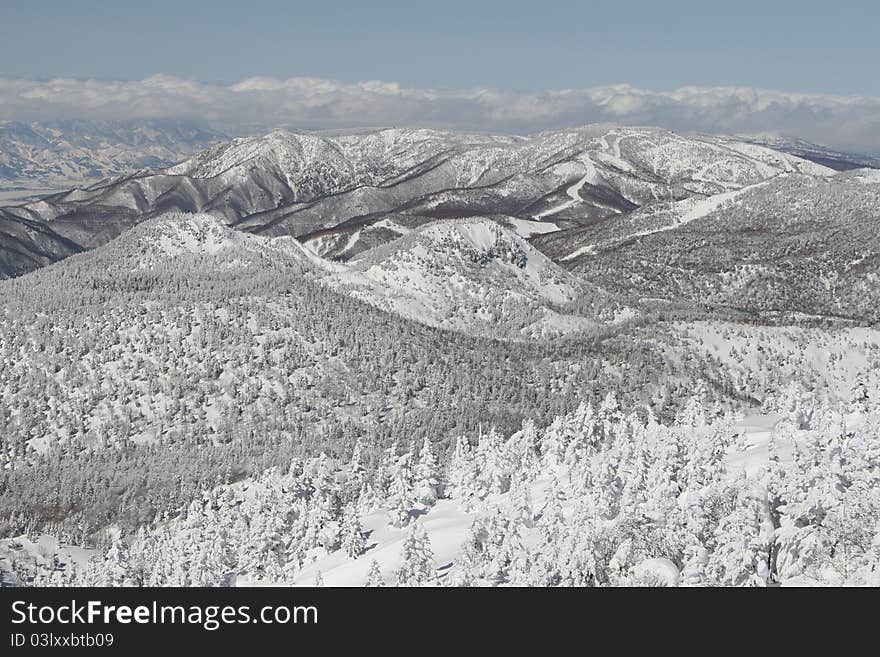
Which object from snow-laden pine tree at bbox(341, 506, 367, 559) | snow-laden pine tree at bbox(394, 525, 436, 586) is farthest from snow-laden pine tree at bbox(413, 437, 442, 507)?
snow-laden pine tree at bbox(394, 525, 436, 586)

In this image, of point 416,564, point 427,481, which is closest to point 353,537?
point 427,481

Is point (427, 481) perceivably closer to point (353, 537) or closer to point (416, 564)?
point (353, 537)

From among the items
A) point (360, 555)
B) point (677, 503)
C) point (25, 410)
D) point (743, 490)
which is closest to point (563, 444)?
point (360, 555)

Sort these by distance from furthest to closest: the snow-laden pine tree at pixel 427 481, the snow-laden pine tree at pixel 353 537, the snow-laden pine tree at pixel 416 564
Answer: the snow-laden pine tree at pixel 427 481 < the snow-laden pine tree at pixel 353 537 < the snow-laden pine tree at pixel 416 564

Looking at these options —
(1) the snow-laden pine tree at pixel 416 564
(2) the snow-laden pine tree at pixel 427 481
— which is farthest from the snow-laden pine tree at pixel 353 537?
(1) the snow-laden pine tree at pixel 416 564

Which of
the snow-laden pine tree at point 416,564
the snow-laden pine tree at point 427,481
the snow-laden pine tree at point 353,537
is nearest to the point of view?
the snow-laden pine tree at point 416,564

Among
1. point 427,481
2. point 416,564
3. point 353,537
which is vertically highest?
point 416,564

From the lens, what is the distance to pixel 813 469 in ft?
123

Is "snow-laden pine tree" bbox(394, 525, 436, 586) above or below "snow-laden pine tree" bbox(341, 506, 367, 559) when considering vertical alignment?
above

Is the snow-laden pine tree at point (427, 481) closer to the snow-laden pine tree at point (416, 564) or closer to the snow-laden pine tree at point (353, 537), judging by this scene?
the snow-laden pine tree at point (353, 537)

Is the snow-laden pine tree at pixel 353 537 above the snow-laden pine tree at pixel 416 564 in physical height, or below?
below

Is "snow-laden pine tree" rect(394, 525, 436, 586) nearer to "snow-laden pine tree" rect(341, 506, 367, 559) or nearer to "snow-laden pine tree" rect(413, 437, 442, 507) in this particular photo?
"snow-laden pine tree" rect(341, 506, 367, 559)

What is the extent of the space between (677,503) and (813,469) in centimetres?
956

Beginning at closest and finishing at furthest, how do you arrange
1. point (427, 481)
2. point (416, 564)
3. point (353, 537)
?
→ 1. point (416, 564)
2. point (353, 537)
3. point (427, 481)
